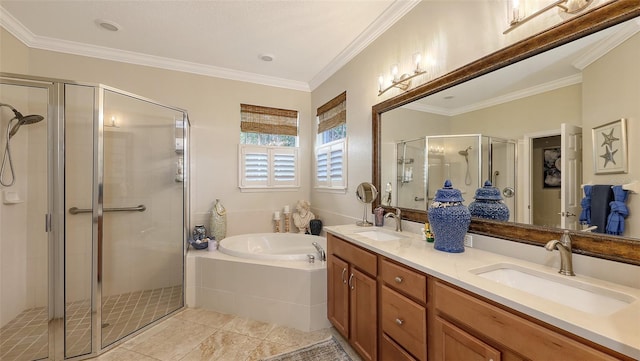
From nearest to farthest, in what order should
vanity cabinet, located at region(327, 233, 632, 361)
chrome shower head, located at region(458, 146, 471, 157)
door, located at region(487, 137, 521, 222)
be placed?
vanity cabinet, located at region(327, 233, 632, 361)
door, located at region(487, 137, 521, 222)
chrome shower head, located at region(458, 146, 471, 157)

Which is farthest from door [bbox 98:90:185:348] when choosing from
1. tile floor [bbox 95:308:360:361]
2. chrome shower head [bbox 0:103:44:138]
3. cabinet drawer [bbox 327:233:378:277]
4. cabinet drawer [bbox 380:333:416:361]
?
cabinet drawer [bbox 380:333:416:361]

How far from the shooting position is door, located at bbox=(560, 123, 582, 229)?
3.73 ft

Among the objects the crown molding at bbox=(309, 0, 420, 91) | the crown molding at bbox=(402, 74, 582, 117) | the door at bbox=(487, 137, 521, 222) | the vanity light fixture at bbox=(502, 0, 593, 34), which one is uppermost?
the crown molding at bbox=(309, 0, 420, 91)

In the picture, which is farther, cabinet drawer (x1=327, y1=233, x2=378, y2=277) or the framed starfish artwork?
cabinet drawer (x1=327, y1=233, x2=378, y2=277)

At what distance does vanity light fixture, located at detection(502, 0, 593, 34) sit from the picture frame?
0.60m

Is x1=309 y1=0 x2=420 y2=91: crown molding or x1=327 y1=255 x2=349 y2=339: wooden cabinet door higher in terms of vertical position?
x1=309 y1=0 x2=420 y2=91: crown molding

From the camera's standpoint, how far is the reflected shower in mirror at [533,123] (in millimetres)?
1029

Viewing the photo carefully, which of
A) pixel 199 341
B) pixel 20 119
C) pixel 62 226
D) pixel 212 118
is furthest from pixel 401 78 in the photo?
pixel 20 119

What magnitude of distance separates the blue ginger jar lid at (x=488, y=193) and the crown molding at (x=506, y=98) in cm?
46

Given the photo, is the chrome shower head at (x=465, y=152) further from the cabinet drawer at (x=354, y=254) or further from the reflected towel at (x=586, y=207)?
the cabinet drawer at (x=354, y=254)

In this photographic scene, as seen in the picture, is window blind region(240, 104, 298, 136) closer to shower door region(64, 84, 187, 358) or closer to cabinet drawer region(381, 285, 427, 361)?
shower door region(64, 84, 187, 358)

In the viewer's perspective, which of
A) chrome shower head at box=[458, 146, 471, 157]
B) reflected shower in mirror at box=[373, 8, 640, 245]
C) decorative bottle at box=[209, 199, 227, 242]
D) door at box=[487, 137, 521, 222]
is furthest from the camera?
decorative bottle at box=[209, 199, 227, 242]

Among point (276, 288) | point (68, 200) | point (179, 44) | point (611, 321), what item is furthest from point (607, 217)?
point (179, 44)

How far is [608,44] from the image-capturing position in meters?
1.06
